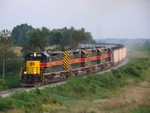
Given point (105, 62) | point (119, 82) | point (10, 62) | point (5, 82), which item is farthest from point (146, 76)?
point (5, 82)

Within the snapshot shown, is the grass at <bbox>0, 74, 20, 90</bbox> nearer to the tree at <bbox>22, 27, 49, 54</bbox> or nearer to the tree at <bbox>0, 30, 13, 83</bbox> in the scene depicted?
the tree at <bbox>0, 30, 13, 83</bbox>

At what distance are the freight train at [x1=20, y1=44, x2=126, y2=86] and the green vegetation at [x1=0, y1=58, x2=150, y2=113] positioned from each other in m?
2.54

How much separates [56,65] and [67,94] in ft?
24.0

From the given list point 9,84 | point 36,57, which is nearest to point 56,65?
point 36,57

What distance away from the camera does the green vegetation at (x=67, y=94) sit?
23228 millimetres

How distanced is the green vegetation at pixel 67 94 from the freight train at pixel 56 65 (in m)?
2.54

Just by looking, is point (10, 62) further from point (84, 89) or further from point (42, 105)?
point (42, 105)

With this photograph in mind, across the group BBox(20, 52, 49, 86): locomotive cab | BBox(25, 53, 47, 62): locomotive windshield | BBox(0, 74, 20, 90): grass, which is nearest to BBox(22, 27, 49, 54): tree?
BBox(0, 74, 20, 90): grass

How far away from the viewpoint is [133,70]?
53.1 meters

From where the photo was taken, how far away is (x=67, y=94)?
1215 inches

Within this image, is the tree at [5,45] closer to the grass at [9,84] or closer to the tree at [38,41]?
the grass at [9,84]

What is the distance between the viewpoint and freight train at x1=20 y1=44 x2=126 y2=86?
1368 inches

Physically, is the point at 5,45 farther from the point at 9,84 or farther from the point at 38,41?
the point at 38,41

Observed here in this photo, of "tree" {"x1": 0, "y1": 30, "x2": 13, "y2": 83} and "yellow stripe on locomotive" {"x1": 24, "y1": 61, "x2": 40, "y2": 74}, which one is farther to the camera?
"tree" {"x1": 0, "y1": 30, "x2": 13, "y2": 83}
